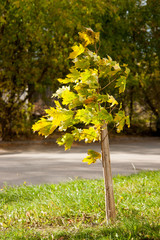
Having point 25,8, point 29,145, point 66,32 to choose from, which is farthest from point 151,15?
point 29,145

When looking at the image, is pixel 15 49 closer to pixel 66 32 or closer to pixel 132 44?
pixel 66 32

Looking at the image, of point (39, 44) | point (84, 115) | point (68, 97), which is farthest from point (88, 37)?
point (39, 44)

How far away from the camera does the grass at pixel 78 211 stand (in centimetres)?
367

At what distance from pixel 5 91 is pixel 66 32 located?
3.45 metres

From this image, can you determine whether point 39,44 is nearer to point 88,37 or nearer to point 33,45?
point 33,45

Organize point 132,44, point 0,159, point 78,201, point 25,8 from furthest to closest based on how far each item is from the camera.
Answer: point 132,44
point 25,8
point 0,159
point 78,201

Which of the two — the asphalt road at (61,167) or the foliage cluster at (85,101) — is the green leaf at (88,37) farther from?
the asphalt road at (61,167)

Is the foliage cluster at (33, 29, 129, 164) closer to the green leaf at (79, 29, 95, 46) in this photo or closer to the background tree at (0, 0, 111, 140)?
the green leaf at (79, 29, 95, 46)

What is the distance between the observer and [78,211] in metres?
4.43

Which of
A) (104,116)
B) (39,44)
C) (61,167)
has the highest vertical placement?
(39,44)

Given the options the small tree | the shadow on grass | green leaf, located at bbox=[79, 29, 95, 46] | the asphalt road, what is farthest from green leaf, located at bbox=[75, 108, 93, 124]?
the asphalt road

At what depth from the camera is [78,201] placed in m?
4.75

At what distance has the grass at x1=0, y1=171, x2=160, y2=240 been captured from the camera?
3.67 meters

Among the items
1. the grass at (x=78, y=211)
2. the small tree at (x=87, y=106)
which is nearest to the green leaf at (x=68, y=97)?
the small tree at (x=87, y=106)
